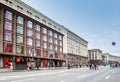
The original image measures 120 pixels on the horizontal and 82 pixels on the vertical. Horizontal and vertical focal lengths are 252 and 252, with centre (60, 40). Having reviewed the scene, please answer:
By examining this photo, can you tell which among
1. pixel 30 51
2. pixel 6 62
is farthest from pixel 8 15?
pixel 30 51

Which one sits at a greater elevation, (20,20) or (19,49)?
(20,20)

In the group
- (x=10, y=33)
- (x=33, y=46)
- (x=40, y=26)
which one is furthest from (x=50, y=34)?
(x=10, y=33)

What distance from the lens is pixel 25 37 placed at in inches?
2972

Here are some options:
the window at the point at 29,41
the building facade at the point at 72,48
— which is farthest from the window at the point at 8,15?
the building facade at the point at 72,48

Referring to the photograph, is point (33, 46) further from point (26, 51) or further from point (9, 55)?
point (9, 55)

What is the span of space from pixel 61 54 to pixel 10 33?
4490cm

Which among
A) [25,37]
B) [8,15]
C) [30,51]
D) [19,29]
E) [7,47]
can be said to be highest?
[8,15]

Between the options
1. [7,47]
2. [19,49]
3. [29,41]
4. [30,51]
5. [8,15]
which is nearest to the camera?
[7,47]

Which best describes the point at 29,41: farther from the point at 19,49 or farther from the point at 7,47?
the point at 7,47

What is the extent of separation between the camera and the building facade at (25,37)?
212 feet

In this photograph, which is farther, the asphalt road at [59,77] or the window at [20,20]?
the window at [20,20]

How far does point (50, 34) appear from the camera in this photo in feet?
323

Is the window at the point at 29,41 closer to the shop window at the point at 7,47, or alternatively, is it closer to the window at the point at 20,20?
the window at the point at 20,20

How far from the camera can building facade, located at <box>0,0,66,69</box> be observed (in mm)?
64625
